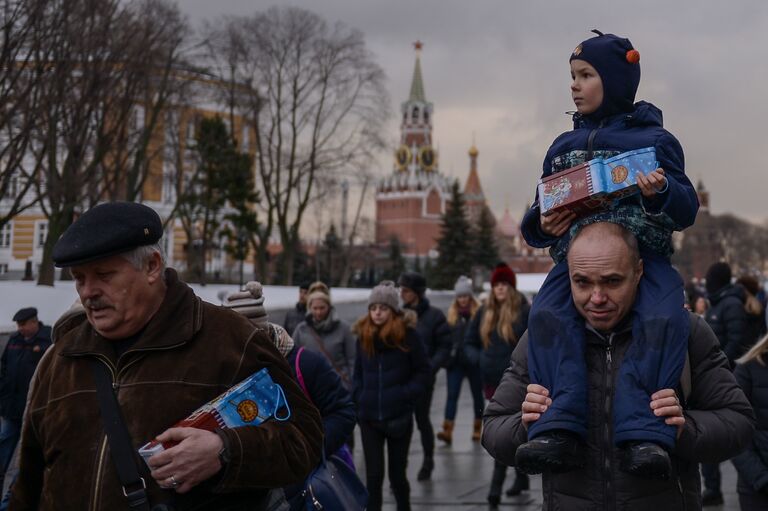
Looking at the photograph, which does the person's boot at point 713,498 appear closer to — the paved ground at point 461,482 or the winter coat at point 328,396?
the paved ground at point 461,482

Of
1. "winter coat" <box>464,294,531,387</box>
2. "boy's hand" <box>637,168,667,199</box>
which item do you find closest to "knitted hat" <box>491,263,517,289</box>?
"winter coat" <box>464,294,531,387</box>

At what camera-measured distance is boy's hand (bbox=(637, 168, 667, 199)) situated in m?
3.13

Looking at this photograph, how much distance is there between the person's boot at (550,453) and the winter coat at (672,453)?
94 millimetres

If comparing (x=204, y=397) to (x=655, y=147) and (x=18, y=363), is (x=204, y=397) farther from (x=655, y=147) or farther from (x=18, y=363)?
(x=18, y=363)

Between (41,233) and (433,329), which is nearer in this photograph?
(433,329)

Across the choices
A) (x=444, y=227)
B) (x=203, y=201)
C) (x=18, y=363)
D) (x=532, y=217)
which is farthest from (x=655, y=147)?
(x=444, y=227)

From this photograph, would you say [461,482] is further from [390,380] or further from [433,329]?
[390,380]

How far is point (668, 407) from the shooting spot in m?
3.03

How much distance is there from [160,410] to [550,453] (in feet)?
4.14

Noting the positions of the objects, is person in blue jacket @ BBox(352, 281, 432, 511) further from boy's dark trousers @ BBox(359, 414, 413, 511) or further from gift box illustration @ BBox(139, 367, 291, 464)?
gift box illustration @ BBox(139, 367, 291, 464)

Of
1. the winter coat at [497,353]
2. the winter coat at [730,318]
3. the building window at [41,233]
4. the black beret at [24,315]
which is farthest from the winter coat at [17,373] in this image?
the building window at [41,233]

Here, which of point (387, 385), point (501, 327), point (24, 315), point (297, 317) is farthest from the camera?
point (297, 317)

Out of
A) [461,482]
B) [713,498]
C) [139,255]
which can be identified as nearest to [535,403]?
[139,255]

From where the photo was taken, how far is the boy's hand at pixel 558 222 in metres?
3.40
